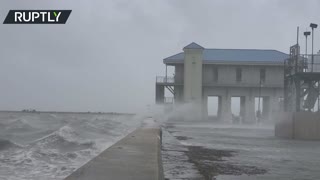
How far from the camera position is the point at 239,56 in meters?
78.9

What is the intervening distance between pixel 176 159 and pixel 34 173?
4863 millimetres

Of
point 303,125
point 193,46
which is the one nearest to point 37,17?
point 303,125

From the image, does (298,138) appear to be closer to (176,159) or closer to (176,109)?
(176,159)

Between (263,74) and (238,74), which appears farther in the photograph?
(238,74)

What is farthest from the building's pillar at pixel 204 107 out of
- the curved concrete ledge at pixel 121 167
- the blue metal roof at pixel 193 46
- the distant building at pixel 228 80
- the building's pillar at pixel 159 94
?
the curved concrete ledge at pixel 121 167

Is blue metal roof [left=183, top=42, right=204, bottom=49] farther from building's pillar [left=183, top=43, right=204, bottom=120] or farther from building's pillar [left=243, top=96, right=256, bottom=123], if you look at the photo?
building's pillar [left=243, top=96, right=256, bottom=123]

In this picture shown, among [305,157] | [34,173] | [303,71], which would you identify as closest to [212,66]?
[303,71]

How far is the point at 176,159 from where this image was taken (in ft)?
60.6

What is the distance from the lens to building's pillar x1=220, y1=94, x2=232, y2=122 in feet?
248

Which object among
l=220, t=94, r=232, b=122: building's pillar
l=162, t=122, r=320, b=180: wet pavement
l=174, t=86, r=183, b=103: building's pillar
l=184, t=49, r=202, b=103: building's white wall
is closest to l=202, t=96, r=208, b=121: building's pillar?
l=184, t=49, r=202, b=103: building's white wall

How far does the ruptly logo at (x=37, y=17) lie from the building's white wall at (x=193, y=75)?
5429 cm

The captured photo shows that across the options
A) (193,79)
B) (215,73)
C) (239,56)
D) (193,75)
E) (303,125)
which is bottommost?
(303,125)

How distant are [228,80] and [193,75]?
558cm

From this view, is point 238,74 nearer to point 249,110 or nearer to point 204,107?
point 249,110
